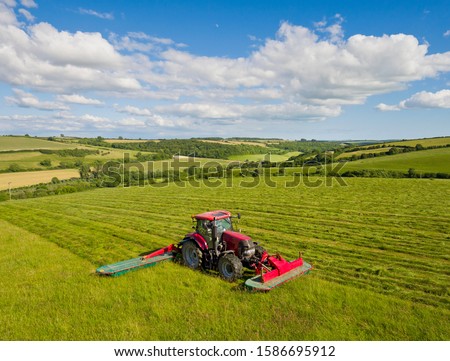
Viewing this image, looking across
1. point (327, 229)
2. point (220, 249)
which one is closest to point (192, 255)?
point (220, 249)

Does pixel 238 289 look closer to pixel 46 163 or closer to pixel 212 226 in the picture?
pixel 212 226

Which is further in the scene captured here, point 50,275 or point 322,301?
point 50,275

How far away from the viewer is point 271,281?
8.80 m

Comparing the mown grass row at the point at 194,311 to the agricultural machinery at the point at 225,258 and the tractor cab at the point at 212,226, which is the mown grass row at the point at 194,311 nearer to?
the agricultural machinery at the point at 225,258

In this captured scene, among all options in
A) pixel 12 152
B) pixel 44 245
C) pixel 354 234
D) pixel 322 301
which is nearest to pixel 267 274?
pixel 322 301

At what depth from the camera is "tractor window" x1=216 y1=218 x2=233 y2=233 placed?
10580 millimetres

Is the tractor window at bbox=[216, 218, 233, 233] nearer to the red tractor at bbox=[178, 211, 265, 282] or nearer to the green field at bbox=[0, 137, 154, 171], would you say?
the red tractor at bbox=[178, 211, 265, 282]

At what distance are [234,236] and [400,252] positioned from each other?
26.7 ft

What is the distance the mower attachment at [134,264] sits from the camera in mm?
10211

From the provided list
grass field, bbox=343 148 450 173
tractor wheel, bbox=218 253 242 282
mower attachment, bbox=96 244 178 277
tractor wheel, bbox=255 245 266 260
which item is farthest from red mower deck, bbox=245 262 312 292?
grass field, bbox=343 148 450 173

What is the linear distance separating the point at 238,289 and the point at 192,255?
9.12ft

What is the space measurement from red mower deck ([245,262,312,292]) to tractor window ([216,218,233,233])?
223 centimetres

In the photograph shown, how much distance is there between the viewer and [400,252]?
13328mm
